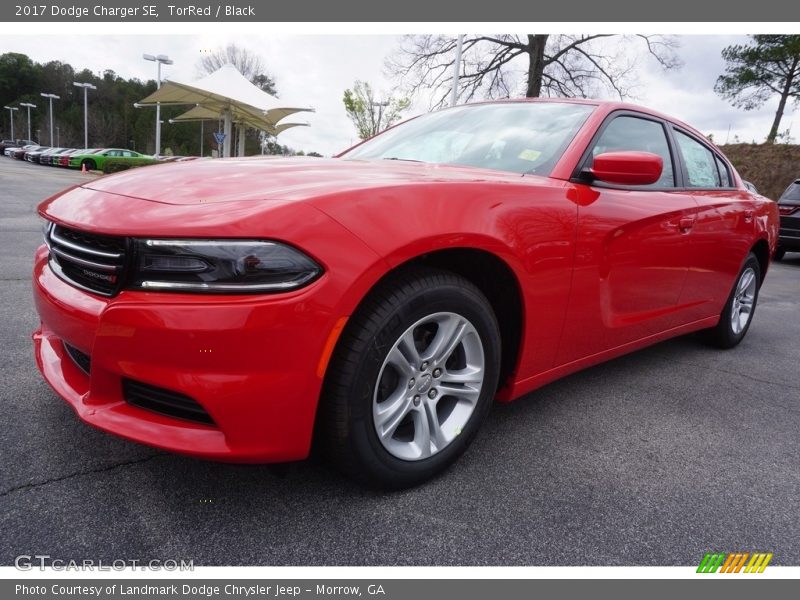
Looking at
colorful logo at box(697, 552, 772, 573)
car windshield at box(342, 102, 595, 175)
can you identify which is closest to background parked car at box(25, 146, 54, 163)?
car windshield at box(342, 102, 595, 175)

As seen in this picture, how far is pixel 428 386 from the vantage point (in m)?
1.82

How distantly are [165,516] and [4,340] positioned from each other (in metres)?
1.93

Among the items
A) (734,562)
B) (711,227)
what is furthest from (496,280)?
(711,227)

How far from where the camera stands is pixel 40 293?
1.78 meters

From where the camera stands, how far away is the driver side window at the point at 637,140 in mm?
2529

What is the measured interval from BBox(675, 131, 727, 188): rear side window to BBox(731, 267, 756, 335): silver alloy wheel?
0.80m

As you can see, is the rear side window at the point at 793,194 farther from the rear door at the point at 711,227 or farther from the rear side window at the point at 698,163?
the rear side window at the point at 698,163

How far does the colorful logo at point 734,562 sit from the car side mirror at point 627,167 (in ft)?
4.48

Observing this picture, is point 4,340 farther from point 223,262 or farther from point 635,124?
point 635,124

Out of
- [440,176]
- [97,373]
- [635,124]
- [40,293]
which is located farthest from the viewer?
[635,124]

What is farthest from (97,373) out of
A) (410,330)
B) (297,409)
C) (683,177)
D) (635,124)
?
(683,177)

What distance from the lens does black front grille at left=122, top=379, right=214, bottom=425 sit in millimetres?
1445

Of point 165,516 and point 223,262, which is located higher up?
point 223,262

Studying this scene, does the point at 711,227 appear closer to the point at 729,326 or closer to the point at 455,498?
the point at 729,326
